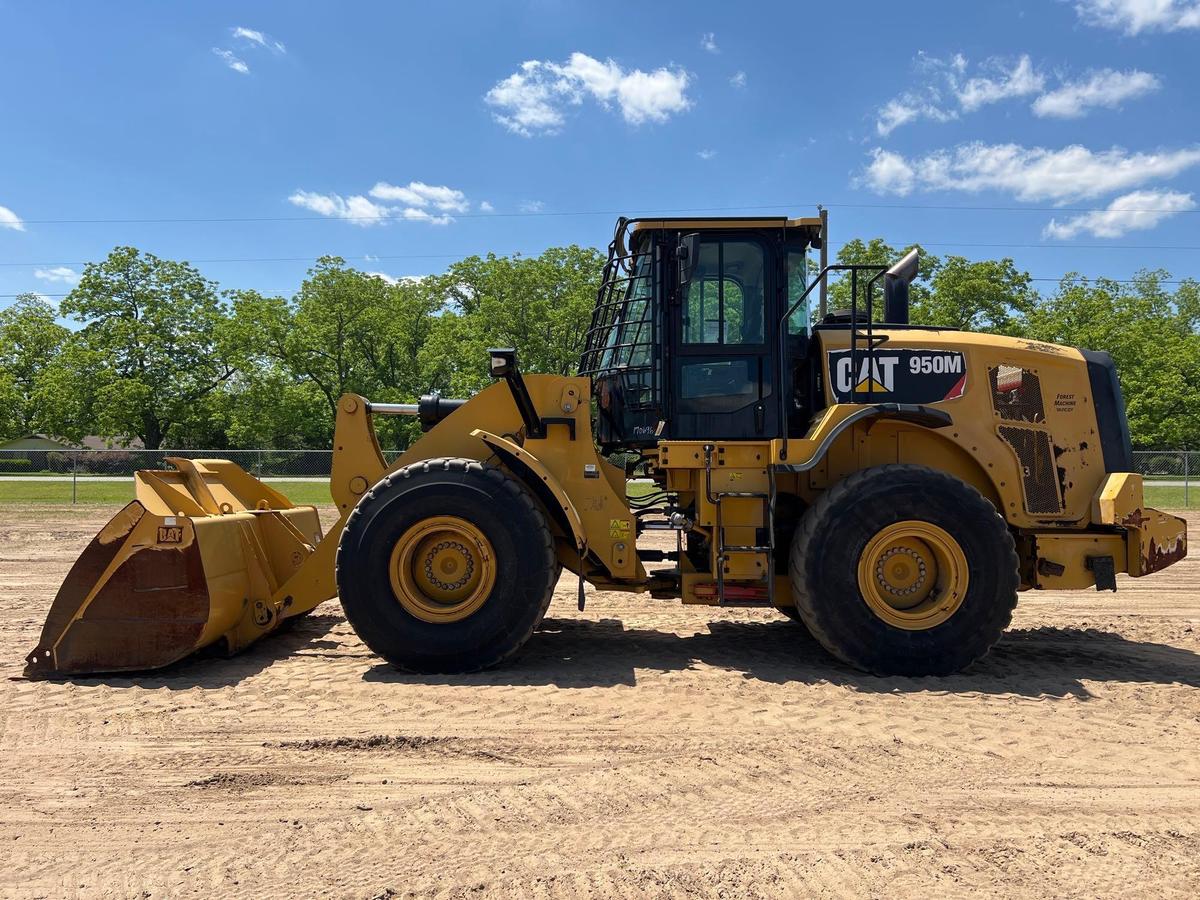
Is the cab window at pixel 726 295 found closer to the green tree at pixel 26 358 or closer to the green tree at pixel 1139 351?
the green tree at pixel 1139 351

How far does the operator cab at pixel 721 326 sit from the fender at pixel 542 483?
0.82 metres

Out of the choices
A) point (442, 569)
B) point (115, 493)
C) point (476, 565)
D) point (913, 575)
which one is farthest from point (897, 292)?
point (115, 493)

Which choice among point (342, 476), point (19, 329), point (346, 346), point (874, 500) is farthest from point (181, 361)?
point (874, 500)

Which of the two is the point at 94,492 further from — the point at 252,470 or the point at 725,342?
the point at 725,342

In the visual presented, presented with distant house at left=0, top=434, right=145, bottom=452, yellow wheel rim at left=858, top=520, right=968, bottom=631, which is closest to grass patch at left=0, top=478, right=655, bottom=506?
distant house at left=0, top=434, right=145, bottom=452

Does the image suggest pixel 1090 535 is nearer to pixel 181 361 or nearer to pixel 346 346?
pixel 346 346

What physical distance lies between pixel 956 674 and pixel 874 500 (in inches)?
51.6

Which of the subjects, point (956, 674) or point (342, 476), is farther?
point (342, 476)

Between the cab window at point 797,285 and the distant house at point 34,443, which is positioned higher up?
the cab window at point 797,285

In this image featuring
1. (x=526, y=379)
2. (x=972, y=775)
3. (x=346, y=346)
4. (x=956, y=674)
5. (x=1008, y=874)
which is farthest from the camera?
(x=346, y=346)

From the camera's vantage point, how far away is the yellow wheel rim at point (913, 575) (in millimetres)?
5074

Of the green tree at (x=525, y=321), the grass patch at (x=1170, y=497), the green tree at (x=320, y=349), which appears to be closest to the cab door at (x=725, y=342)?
the grass patch at (x=1170, y=497)

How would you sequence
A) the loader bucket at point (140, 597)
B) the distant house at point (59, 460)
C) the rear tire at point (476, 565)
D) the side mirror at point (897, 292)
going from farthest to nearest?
1. the distant house at point (59, 460)
2. the side mirror at point (897, 292)
3. the rear tire at point (476, 565)
4. the loader bucket at point (140, 597)

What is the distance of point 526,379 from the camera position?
217 inches
